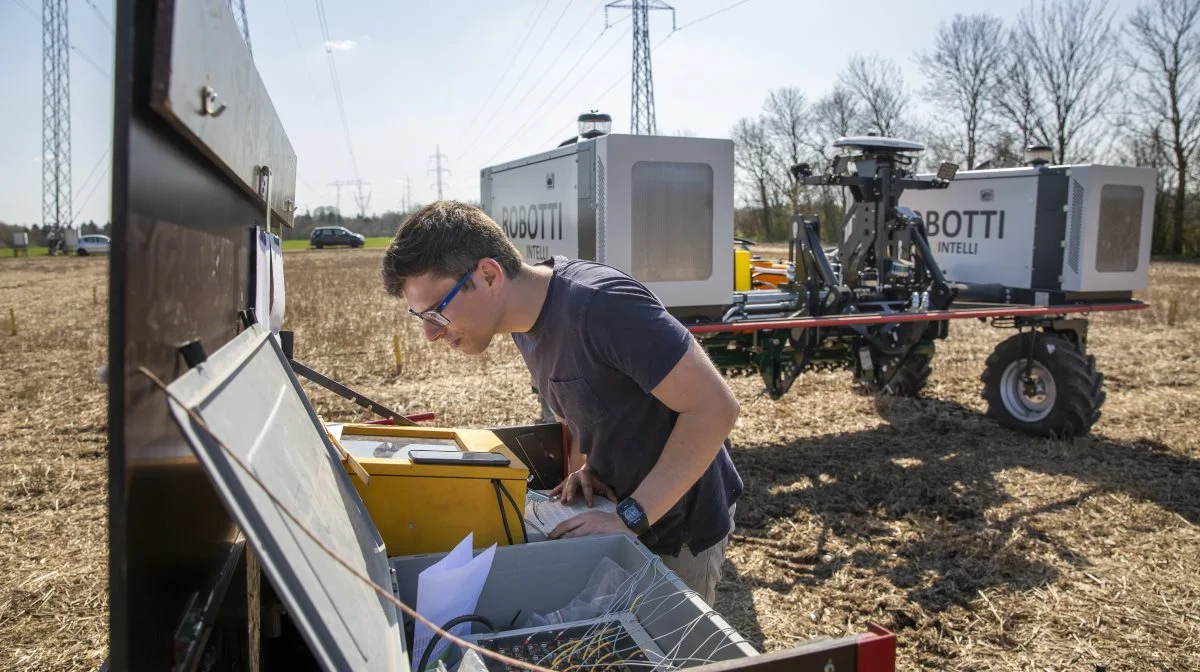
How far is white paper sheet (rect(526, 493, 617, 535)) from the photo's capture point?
2.15 metres

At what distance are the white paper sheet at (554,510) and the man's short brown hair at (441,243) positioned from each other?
26.5 inches

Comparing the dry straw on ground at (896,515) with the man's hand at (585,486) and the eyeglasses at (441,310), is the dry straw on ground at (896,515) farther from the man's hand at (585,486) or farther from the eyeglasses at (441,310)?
the eyeglasses at (441,310)

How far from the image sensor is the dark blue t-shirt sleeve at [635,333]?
1955mm

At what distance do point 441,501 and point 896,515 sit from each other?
427cm

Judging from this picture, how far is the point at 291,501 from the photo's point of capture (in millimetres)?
1208

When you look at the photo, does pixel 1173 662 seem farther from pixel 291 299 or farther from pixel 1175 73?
pixel 1175 73

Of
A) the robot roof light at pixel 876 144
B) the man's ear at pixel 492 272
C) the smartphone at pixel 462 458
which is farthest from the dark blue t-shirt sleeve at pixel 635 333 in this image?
the robot roof light at pixel 876 144

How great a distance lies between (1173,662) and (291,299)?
18.3 meters

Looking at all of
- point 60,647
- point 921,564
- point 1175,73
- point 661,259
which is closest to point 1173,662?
point 921,564

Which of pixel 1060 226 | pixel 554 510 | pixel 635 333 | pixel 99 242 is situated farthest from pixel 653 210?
pixel 1060 226

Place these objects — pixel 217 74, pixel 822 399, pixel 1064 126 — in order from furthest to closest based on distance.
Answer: pixel 1064 126, pixel 822 399, pixel 217 74

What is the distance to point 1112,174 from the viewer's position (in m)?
7.07

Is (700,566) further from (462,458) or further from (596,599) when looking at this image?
(462,458)

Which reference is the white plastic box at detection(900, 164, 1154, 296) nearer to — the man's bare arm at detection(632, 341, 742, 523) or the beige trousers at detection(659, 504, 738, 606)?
the beige trousers at detection(659, 504, 738, 606)
